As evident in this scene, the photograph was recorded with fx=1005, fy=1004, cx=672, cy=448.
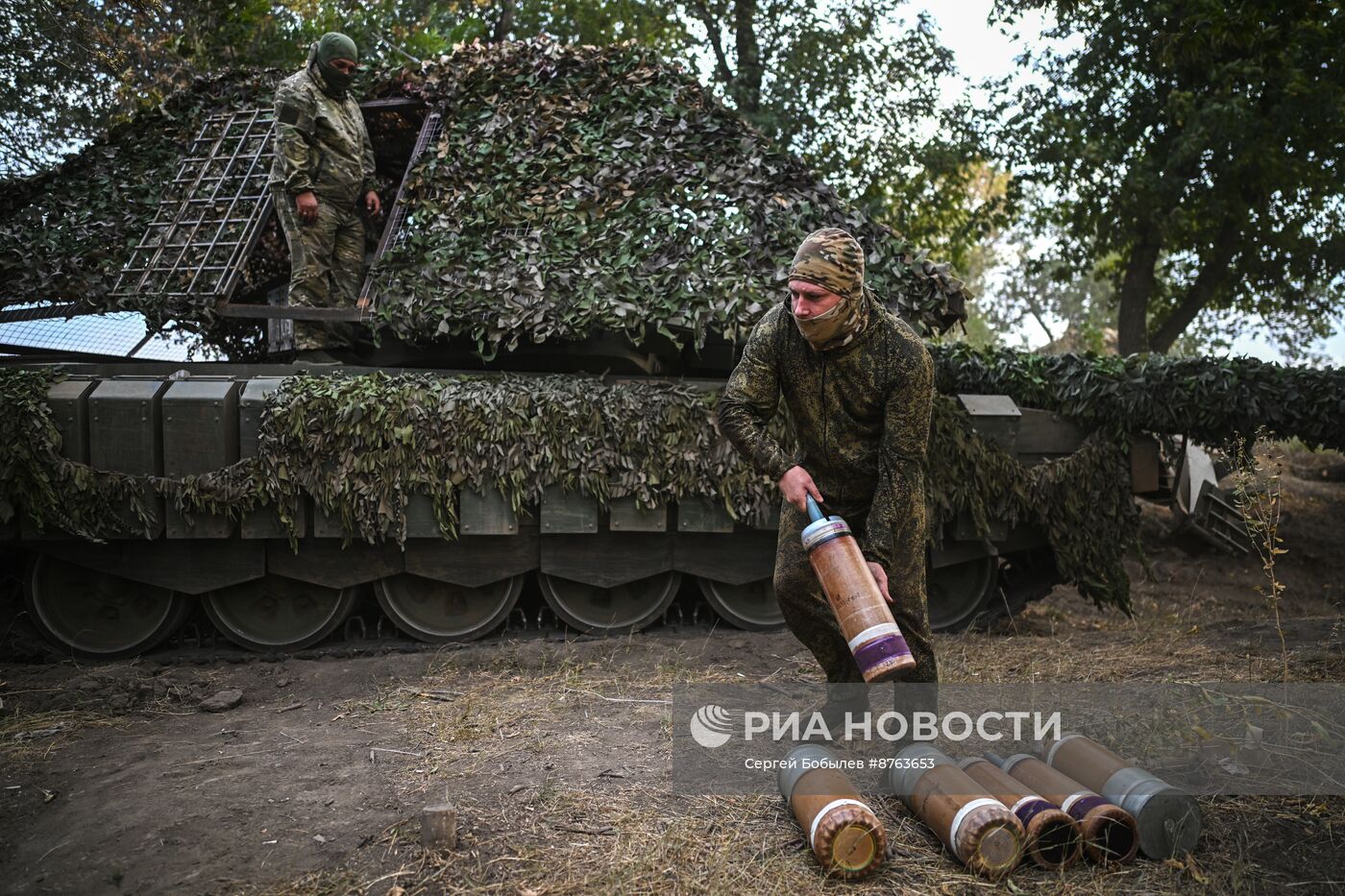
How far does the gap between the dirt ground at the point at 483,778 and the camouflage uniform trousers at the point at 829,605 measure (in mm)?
649

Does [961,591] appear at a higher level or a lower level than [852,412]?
lower

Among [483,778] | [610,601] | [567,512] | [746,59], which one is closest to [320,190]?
[567,512]

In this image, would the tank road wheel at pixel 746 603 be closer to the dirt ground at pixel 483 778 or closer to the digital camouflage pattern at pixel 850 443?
the dirt ground at pixel 483 778

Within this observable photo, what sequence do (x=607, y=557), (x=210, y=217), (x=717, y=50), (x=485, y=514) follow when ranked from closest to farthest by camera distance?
(x=485, y=514) < (x=607, y=557) < (x=210, y=217) < (x=717, y=50)

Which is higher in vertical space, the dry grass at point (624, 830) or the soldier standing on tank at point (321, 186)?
the soldier standing on tank at point (321, 186)

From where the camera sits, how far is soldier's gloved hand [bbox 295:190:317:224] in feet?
23.5

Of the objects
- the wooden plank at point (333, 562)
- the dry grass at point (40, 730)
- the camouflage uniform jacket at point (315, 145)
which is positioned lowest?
the dry grass at point (40, 730)

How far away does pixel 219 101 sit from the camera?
8.98 metres

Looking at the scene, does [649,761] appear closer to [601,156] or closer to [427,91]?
[601,156]

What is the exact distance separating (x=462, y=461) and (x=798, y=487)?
3.18 meters

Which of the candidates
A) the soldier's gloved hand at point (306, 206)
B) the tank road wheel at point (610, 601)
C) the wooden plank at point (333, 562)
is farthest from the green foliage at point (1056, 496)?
the soldier's gloved hand at point (306, 206)

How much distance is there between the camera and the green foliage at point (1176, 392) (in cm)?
723

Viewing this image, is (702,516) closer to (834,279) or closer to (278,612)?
(278,612)

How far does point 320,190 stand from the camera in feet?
24.1
